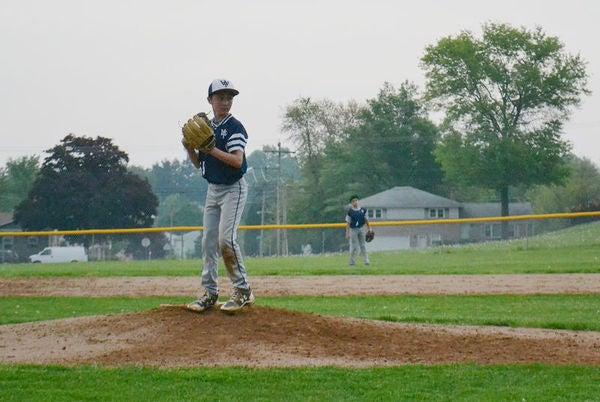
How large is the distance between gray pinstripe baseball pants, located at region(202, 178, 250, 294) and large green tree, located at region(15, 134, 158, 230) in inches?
1636

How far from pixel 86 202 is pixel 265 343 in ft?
142

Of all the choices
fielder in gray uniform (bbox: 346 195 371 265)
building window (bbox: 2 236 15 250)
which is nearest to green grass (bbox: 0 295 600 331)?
fielder in gray uniform (bbox: 346 195 371 265)

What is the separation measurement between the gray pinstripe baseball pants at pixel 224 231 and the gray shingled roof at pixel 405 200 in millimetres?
62314

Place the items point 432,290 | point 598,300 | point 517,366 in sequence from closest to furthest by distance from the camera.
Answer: point 517,366
point 598,300
point 432,290

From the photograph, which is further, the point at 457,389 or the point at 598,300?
the point at 598,300

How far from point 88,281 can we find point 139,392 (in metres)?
13.4

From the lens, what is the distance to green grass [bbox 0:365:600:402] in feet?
20.9

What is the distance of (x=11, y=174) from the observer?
77.4m

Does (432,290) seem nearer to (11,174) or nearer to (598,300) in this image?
(598,300)

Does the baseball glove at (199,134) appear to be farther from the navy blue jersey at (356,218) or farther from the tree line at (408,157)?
the tree line at (408,157)

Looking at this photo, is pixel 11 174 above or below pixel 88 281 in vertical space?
above

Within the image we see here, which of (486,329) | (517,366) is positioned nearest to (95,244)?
(486,329)

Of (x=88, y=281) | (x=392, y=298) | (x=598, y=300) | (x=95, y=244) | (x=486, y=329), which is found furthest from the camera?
(x=95, y=244)

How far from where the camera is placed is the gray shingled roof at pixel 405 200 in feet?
235
